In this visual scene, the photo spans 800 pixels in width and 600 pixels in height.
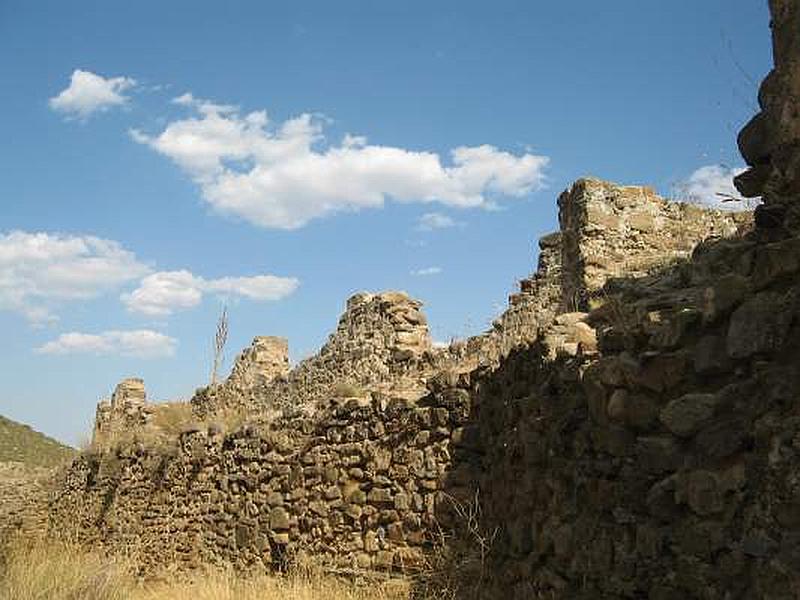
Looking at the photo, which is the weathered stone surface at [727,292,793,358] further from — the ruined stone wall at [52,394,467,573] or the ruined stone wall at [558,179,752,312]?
the ruined stone wall at [558,179,752,312]

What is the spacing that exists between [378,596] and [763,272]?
4084 mm

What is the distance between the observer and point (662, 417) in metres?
3.52

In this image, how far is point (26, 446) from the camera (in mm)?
29672

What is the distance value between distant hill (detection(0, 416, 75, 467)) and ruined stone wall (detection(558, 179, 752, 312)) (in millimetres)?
22473

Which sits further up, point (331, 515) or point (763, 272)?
point (763, 272)

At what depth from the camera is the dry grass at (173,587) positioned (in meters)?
6.35

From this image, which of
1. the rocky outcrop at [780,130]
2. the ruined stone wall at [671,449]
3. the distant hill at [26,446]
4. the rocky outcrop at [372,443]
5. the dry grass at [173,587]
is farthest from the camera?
the distant hill at [26,446]

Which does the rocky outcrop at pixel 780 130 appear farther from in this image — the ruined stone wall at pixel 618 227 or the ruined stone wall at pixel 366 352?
the ruined stone wall at pixel 366 352

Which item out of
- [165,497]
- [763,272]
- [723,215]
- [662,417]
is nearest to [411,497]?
[662,417]

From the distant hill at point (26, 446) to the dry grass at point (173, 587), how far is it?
65.1 feet

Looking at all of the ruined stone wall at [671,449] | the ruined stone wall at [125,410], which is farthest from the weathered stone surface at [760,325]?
the ruined stone wall at [125,410]

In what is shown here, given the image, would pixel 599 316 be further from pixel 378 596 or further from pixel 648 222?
pixel 648 222

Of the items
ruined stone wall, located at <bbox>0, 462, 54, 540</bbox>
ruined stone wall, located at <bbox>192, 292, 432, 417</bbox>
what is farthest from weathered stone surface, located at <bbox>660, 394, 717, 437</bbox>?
ruined stone wall, located at <bbox>0, 462, 54, 540</bbox>

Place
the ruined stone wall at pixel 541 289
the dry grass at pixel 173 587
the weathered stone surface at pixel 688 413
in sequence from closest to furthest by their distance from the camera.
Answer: the weathered stone surface at pixel 688 413 < the dry grass at pixel 173 587 < the ruined stone wall at pixel 541 289
